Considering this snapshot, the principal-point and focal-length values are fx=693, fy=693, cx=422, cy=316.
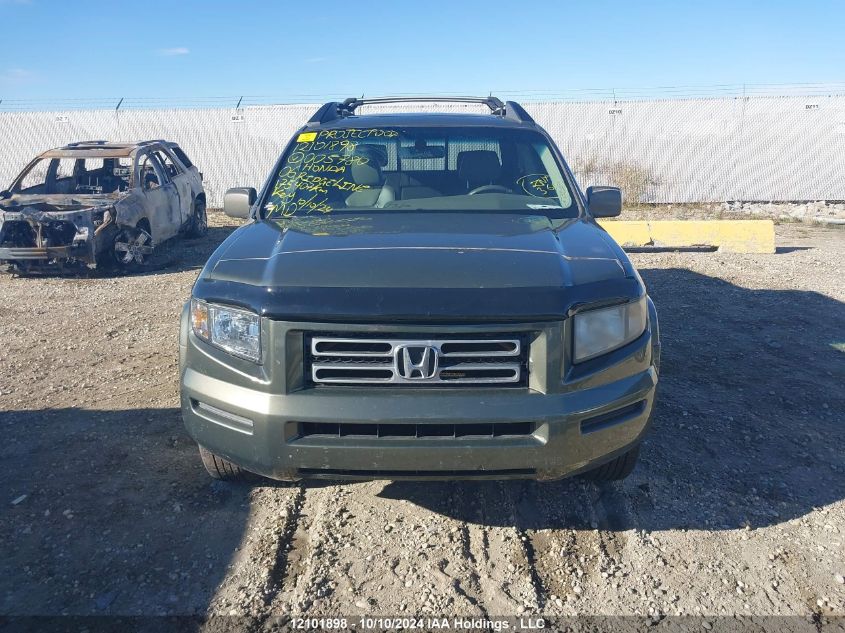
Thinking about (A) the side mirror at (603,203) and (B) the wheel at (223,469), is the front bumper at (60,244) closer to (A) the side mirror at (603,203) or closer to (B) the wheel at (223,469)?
(B) the wheel at (223,469)

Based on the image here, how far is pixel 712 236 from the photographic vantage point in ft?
34.3

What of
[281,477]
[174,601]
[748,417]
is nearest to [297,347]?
[281,477]

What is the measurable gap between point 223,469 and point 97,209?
714 centimetres

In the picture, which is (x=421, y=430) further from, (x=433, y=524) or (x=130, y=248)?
(x=130, y=248)

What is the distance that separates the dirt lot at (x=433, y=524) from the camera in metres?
2.73

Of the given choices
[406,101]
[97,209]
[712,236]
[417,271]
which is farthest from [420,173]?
[712,236]

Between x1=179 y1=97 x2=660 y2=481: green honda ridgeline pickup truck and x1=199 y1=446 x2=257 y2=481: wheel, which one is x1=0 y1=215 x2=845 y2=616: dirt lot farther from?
x1=179 y1=97 x2=660 y2=481: green honda ridgeline pickup truck

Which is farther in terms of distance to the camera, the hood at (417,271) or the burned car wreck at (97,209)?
the burned car wreck at (97,209)

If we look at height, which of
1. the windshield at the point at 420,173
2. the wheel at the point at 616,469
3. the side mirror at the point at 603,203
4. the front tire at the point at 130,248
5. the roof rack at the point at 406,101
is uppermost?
the roof rack at the point at 406,101

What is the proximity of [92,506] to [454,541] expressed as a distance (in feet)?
5.83

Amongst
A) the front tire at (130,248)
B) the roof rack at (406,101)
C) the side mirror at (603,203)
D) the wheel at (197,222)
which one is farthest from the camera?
the wheel at (197,222)

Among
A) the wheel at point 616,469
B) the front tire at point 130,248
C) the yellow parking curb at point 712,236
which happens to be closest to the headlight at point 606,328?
the wheel at point 616,469

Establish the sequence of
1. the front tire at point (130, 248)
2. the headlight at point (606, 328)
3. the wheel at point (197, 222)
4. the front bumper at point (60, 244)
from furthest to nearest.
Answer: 1. the wheel at point (197, 222)
2. the front tire at point (130, 248)
3. the front bumper at point (60, 244)
4. the headlight at point (606, 328)

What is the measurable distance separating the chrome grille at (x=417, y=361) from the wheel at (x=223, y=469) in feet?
2.85
